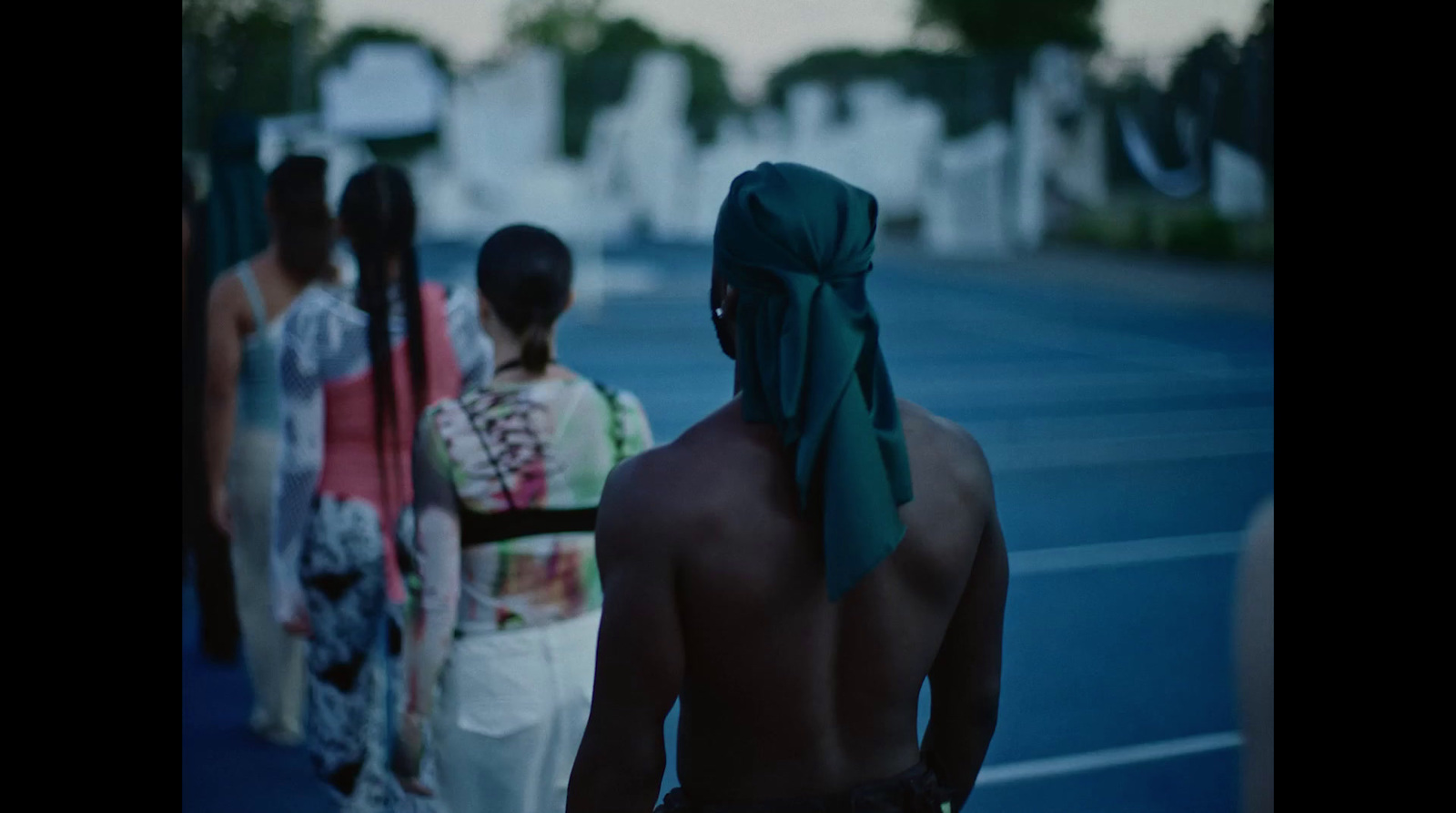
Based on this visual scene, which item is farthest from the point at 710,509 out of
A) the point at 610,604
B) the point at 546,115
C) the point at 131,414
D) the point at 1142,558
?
the point at 546,115

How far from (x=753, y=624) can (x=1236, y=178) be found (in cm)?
2124

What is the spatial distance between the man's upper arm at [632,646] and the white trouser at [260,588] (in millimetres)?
3057

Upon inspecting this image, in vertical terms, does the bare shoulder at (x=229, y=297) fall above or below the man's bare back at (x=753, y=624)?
above

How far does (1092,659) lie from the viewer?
5.93m

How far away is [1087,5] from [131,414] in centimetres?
6610

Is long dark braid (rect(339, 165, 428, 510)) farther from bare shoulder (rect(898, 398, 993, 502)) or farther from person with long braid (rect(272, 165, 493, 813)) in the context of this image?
bare shoulder (rect(898, 398, 993, 502))

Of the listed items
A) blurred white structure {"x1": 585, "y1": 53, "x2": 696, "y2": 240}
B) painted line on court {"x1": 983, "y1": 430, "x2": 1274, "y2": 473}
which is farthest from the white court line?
blurred white structure {"x1": 585, "y1": 53, "x2": 696, "y2": 240}

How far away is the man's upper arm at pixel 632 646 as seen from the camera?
71.4 inches

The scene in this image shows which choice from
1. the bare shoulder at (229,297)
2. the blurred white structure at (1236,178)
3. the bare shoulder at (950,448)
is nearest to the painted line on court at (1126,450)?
the bare shoulder at (229,297)

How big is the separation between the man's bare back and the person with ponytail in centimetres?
278

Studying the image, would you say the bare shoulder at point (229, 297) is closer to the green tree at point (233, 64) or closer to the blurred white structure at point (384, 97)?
the blurred white structure at point (384, 97)

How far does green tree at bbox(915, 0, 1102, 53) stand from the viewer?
62406mm

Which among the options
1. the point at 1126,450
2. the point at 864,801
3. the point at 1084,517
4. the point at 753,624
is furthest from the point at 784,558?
the point at 1126,450

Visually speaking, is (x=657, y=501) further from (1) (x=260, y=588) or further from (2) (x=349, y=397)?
(1) (x=260, y=588)
